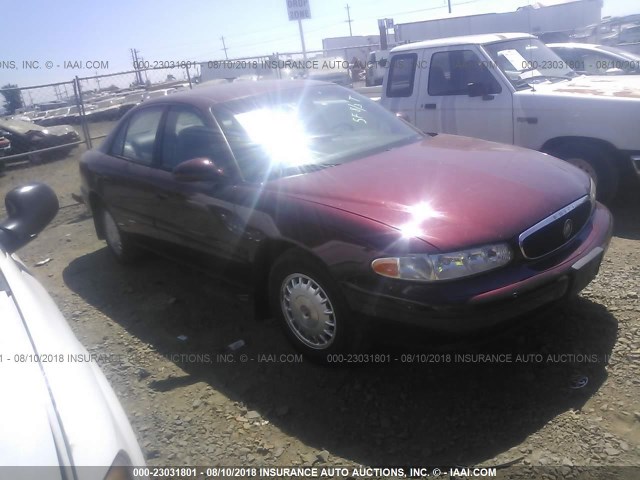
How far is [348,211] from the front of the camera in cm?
305

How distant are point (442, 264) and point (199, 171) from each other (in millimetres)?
1717

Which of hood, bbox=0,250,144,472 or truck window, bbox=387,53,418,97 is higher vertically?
truck window, bbox=387,53,418,97

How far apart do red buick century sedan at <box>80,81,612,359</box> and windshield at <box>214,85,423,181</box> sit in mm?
12

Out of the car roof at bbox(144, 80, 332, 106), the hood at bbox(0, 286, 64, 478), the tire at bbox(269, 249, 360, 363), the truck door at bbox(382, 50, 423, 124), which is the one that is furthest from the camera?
the truck door at bbox(382, 50, 423, 124)

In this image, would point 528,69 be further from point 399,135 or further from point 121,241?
point 121,241

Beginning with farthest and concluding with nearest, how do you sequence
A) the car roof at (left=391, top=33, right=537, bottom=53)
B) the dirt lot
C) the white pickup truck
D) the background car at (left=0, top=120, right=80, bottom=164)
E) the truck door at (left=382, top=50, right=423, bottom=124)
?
1. the background car at (left=0, top=120, right=80, bottom=164)
2. the truck door at (left=382, top=50, right=423, bottom=124)
3. the car roof at (left=391, top=33, right=537, bottom=53)
4. the white pickup truck
5. the dirt lot

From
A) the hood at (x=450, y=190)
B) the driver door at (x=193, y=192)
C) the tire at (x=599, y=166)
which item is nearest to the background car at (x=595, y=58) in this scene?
the tire at (x=599, y=166)

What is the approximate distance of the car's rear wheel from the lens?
5316mm

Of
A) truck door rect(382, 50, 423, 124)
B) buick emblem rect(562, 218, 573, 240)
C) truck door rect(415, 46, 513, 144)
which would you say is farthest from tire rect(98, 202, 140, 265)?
buick emblem rect(562, 218, 573, 240)

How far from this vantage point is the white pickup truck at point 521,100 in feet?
17.4

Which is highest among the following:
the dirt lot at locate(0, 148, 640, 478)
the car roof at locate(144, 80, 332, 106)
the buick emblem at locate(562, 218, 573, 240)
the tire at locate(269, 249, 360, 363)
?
the car roof at locate(144, 80, 332, 106)

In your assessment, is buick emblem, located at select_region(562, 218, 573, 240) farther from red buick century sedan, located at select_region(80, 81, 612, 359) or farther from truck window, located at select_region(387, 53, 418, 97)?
truck window, located at select_region(387, 53, 418, 97)

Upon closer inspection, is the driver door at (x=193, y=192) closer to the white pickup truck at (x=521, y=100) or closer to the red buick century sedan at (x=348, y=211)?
the red buick century sedan at (x=348, y=211)

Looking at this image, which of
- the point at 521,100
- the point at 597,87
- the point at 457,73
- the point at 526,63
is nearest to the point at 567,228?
the point at 521,100
